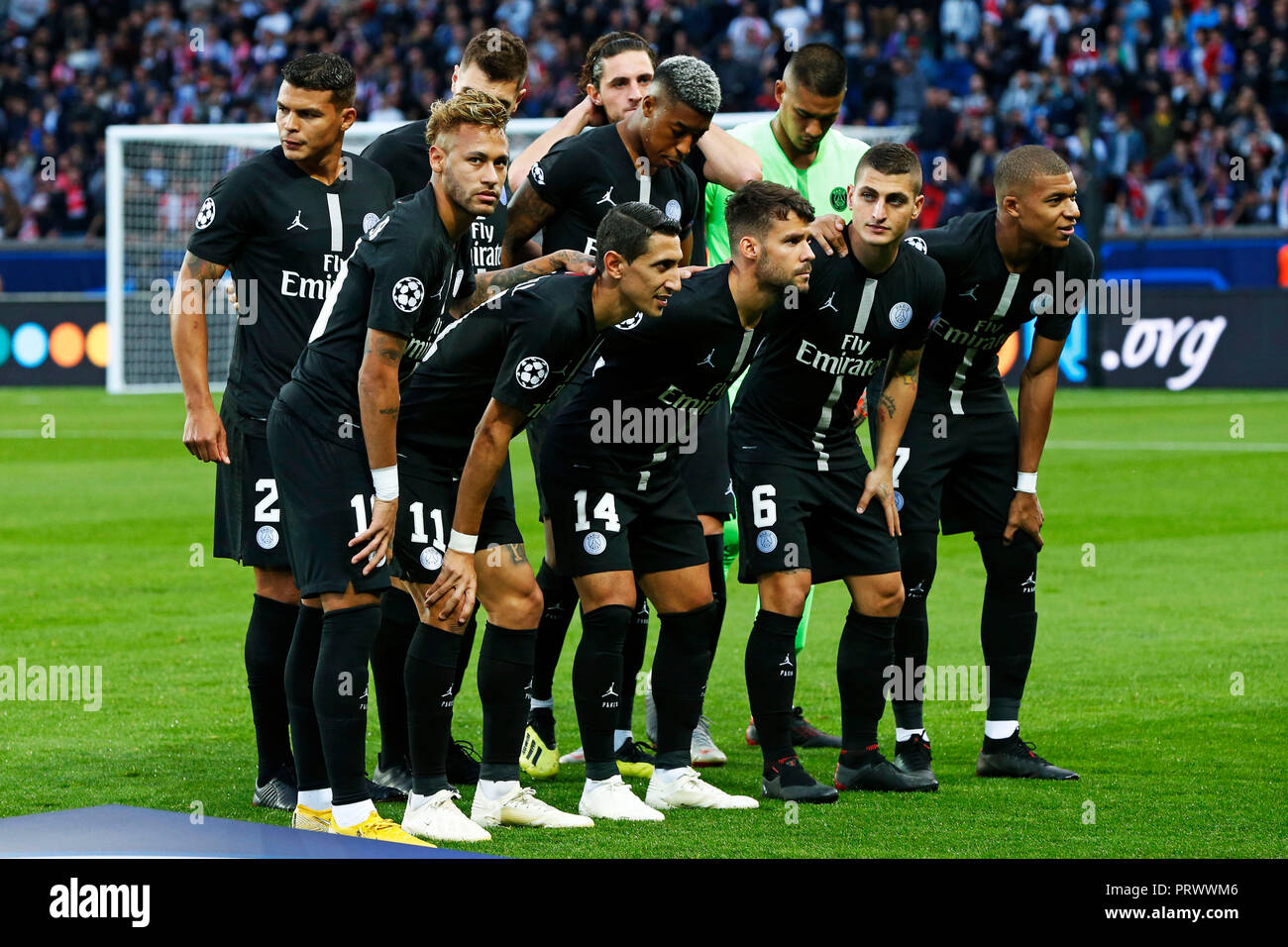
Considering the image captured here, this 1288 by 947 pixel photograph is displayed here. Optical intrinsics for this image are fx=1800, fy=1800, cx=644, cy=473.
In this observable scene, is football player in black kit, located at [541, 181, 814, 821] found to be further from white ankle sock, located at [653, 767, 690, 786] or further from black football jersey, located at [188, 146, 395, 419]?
black football jersey, located at [188, 146, 395, 419]

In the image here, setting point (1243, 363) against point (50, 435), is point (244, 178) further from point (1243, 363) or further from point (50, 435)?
point (1243, 363)

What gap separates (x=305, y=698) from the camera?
5312 mm

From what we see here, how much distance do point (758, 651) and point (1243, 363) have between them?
17595mm

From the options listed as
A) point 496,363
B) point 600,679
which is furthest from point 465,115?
point 600,679

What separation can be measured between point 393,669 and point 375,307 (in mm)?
1585

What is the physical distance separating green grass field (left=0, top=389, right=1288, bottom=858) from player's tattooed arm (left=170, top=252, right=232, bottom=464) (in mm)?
1139

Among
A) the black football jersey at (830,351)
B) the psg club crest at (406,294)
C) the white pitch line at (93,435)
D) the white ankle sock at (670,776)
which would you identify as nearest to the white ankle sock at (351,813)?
the white ankle sock at (670,776)

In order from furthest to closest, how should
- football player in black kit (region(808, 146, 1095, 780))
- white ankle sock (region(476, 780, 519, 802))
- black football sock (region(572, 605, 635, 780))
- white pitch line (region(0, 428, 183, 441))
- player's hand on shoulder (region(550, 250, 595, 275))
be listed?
white pitch line (region(0, 428, 183, 441)), football player in black kit (region(808, 146, 1095, 780)), black football sock (region(572, 605, 635, 780)), player's hand on shoulder (region(550, 250, 595, 275)), white ankle sock (region(476, 780, 519, 802))

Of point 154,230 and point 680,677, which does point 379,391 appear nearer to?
point 680,677

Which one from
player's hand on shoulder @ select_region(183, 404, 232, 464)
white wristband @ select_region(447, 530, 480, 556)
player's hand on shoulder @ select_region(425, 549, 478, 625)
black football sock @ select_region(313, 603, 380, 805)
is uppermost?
player's hand on shoulder @ select_region(183, 404, 232, 464)

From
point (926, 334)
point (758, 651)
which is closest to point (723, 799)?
point (758, 651)

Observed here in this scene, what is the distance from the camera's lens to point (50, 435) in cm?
1908

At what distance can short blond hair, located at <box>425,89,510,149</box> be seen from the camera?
16.8 ft

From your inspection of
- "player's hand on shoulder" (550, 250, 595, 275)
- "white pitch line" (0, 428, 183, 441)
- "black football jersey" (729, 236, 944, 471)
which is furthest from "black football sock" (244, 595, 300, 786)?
"white pitch line" (0, 428, 183, 441)
